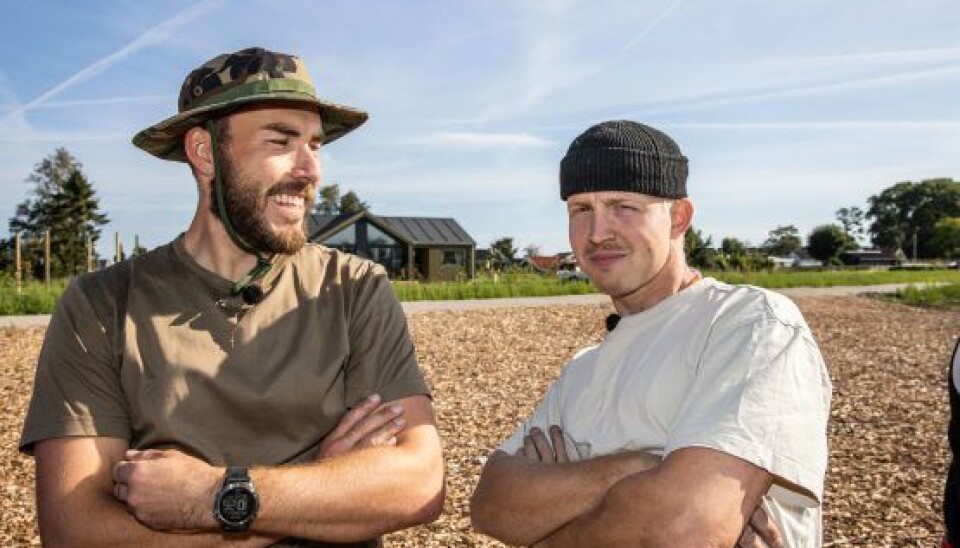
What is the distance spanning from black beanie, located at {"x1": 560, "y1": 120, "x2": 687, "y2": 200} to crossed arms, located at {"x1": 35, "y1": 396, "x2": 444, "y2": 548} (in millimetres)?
963

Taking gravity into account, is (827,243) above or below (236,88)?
above

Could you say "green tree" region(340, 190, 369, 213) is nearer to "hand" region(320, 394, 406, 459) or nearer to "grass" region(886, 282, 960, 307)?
"grass" region(886, 282, 960, 307)

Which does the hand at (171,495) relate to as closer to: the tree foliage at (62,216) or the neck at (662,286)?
the neck at (662,286)

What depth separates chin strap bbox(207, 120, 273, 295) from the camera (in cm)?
268

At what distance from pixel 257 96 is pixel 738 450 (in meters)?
1.76

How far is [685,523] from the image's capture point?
2020 millimetres

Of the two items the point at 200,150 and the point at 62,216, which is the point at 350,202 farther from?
the point at 200,150

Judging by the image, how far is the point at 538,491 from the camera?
95.9 inches

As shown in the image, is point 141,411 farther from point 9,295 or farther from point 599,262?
point 9,295

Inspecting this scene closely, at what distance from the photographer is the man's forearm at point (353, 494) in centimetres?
235

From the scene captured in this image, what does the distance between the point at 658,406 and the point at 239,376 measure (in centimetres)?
123

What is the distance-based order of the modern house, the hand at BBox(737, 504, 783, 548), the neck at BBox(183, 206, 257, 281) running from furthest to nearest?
the modern house < the neck at BBox(183, 206, 257, 281) < the hand at BBox(737, 504, 783, 548)

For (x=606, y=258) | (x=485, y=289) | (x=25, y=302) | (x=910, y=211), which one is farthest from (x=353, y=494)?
(x=910, y=211)

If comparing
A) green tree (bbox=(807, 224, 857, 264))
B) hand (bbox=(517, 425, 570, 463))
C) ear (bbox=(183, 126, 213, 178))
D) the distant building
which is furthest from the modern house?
the distant building
